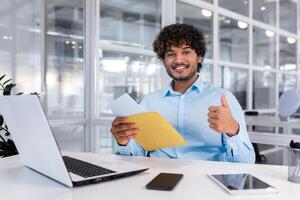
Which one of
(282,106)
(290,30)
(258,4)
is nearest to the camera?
(282,106)

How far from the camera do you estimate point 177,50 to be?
1688 mm

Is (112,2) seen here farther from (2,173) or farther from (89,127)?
(2,173)

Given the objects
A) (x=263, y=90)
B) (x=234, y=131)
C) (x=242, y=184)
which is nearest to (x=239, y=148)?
(x=234, y=131)

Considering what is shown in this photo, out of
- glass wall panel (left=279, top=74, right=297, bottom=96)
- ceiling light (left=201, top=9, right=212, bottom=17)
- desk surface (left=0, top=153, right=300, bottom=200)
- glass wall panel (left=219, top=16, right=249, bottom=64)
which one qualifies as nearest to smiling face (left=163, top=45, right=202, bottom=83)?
desk surface (left=0, top=153, right=300, bottom=200)

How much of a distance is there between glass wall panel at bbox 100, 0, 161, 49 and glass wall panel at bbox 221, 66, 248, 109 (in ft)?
3.90

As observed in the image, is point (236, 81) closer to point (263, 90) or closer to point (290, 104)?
point (263, 90)

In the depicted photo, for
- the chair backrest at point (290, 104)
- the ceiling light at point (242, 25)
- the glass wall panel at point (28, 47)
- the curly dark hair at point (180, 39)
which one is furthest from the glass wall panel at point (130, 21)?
the curly dark hair at point (180, 39)

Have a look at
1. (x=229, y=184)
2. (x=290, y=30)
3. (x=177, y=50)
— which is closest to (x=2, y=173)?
(x=229, y=184)

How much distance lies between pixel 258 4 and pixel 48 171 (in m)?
5.09

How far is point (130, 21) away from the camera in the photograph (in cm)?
446

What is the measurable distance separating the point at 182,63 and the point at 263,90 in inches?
165

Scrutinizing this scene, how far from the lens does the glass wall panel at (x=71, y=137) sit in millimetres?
3430

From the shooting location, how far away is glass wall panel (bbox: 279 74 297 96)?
5820 millimetres

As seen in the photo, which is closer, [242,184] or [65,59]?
[242,184]
